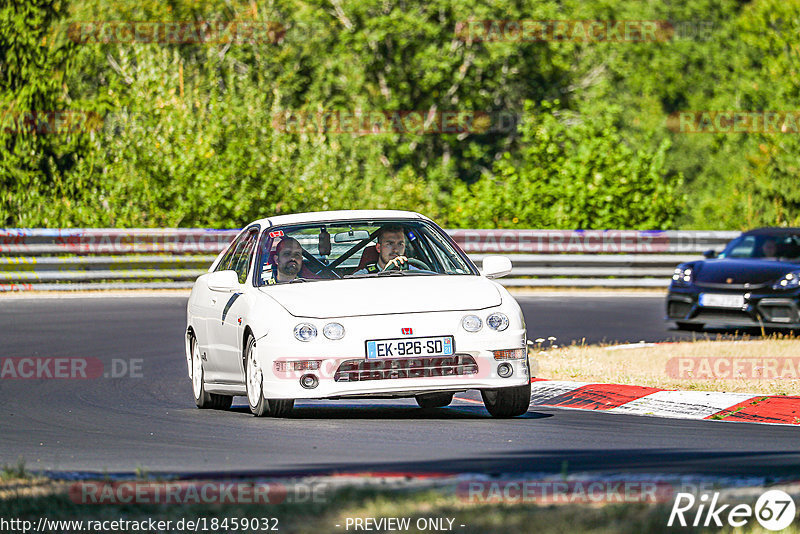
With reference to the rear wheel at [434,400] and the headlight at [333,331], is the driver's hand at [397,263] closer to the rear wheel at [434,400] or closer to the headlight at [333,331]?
the rear wheel at [434,400]

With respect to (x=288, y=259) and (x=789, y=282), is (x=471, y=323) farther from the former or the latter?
(x=789, y=282)

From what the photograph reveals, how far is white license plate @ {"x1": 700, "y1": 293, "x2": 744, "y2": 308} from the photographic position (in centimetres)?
1753

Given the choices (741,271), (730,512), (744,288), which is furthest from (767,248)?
(730,512)

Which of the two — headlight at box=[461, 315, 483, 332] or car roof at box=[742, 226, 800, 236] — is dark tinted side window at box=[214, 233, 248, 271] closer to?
headlight at box=[461, 315, 483, 332]

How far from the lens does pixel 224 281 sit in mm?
10172

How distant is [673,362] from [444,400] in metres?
3.52

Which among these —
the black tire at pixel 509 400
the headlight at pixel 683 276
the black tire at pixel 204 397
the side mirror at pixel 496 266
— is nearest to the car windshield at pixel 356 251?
the side mirror at pixel 496 266

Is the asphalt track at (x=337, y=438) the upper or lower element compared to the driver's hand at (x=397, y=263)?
lower

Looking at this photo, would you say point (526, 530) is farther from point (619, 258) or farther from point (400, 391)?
point (619, 258)

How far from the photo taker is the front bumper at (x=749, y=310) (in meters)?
17.3

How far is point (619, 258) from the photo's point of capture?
83.7 ft

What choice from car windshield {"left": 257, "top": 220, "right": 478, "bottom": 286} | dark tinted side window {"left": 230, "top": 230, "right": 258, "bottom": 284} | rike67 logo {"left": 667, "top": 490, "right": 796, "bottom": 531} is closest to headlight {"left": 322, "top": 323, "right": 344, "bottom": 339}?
car windshield {"left": 257, "top": 220, "right": 478, "bottom": 286}

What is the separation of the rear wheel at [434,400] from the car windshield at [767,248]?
8.52 metres

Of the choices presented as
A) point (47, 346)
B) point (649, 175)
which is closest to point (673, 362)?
point (47, 346)
